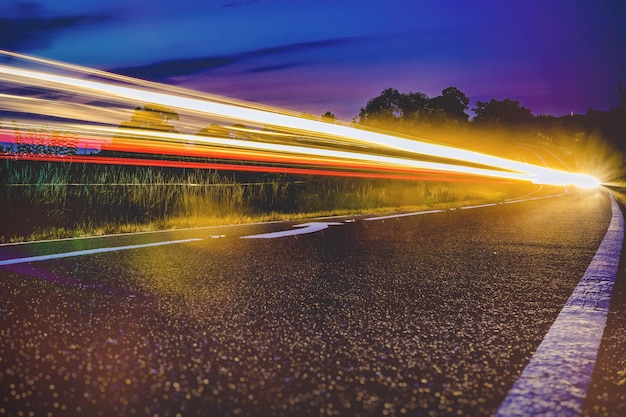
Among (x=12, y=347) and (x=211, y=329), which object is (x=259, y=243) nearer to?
(x=211, y=329)

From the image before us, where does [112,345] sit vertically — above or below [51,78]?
below

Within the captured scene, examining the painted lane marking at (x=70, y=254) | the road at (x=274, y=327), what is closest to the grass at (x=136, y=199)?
the painted lane marking at (x=70, y=254)

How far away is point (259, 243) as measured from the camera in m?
7.53

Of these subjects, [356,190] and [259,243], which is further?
[356,190]

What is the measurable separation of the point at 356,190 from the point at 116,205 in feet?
29.3

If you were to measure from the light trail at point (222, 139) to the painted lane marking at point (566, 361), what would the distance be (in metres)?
9.02

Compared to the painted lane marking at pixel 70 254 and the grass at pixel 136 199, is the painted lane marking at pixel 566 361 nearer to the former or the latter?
the painted lane marking at pixel 70 254

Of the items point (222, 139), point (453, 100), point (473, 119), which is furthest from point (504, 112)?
point (222, 139)

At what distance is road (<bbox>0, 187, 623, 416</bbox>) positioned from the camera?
2518 millimetres

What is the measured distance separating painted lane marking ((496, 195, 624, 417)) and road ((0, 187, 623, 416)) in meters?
0.07

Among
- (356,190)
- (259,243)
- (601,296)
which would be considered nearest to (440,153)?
(356,190)

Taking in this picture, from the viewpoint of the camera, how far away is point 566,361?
3078 mm

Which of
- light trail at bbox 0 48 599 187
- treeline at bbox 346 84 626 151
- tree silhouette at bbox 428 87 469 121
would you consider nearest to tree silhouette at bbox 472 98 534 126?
treeline at bbox 346 84 626 151

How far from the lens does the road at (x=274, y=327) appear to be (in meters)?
2.52
